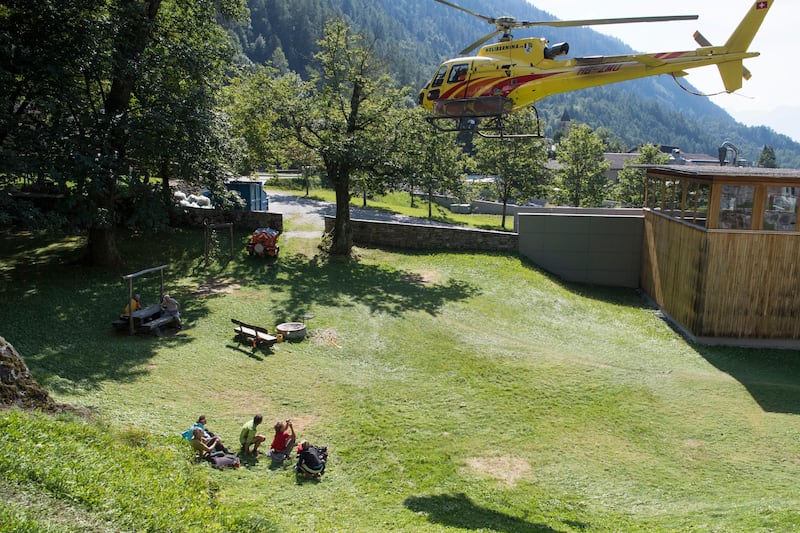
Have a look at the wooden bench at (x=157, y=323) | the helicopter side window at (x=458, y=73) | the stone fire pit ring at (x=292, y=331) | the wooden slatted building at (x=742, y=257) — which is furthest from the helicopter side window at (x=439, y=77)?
the wooden bench at (x=157, y=323)

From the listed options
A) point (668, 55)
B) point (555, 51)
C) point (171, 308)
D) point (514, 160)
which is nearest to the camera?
point (668, 55)

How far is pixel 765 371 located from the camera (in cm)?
1758

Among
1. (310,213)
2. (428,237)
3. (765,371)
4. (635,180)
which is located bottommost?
(765,371)

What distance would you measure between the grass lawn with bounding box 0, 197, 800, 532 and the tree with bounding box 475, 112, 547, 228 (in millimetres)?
16472

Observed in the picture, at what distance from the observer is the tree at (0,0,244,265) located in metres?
16.9

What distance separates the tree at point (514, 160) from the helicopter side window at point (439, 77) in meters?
20.7

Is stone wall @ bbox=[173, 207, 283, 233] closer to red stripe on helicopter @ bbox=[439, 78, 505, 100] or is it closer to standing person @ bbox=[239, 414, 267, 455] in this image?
red stripe on helicopter @ bbox=[439, 78, 505, 100]

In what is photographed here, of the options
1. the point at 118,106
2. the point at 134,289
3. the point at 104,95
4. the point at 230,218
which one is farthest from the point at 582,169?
the point at 134,289

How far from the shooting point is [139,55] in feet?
62.6

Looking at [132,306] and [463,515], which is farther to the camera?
[132,306]

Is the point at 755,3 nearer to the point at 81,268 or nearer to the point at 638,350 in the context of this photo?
the point at 638,350

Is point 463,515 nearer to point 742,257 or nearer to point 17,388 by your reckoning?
point 17,388

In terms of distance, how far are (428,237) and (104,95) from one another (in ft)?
47.2

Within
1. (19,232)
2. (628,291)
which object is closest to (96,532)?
(19,232)
